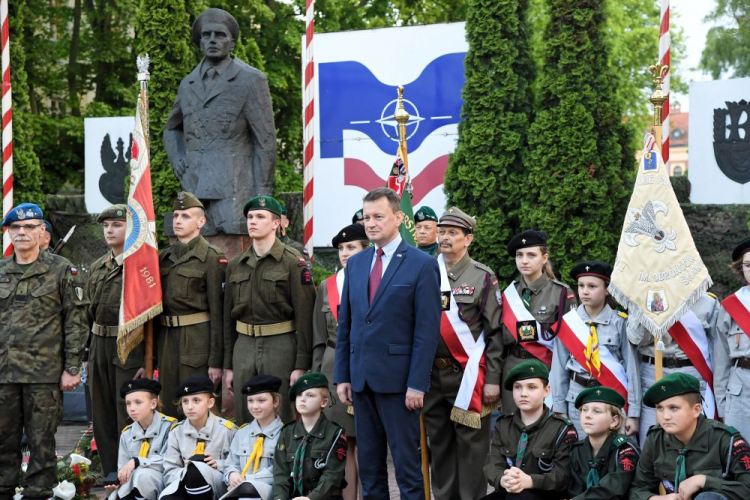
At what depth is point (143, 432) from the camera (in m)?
6.70

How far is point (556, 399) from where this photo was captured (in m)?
6.48

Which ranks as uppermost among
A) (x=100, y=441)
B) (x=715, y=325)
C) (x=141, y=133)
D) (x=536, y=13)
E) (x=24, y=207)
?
(x=536, y=13)

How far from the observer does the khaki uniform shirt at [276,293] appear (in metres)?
6.87

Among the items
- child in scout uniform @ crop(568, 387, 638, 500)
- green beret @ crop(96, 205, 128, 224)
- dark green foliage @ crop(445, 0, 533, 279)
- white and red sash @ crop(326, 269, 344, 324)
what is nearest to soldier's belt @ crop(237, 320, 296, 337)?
white and red sash @ crop(326, 269, 344, 324)

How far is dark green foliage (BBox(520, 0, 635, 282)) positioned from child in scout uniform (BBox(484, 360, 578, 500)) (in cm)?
429

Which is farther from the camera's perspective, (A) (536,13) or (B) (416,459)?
(A) (536,13)

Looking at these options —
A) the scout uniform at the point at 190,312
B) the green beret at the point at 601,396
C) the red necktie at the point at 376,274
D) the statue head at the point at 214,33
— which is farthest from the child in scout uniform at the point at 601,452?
the statue head at the point at 214,33

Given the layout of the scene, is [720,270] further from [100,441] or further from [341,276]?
[100,441]

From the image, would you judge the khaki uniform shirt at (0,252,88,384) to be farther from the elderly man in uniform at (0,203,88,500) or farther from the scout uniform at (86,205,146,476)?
the scout uniform at (86,205,146,476)

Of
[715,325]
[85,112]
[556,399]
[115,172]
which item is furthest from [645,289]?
[85,112]

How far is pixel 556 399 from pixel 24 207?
382 cm

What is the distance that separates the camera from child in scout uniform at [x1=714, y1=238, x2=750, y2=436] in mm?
5809

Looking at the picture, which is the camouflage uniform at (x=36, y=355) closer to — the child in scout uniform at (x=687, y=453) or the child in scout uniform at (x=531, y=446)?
the child in scout uniform at (x=531, y=446)

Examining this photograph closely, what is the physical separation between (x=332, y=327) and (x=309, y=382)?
0.61 metres
